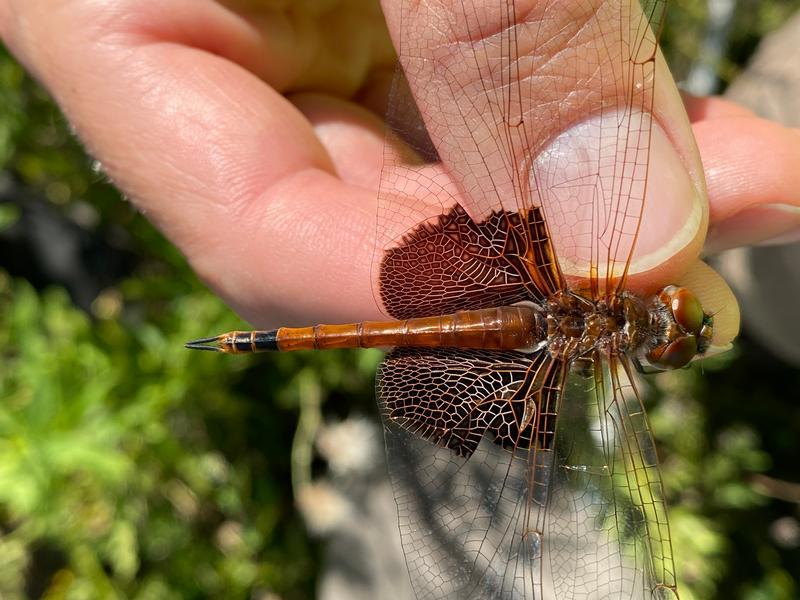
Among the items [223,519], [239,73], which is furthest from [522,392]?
[223,519]

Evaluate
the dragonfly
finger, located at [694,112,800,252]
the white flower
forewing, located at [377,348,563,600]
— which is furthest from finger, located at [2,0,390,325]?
the white flower

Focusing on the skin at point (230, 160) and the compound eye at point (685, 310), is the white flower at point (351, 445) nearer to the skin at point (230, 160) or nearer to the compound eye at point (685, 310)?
the skin at point (230, 160)

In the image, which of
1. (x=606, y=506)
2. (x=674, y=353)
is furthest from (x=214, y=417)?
(x=674, y=353)

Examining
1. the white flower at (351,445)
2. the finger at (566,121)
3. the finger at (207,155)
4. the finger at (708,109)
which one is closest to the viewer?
the finger at (566,121)

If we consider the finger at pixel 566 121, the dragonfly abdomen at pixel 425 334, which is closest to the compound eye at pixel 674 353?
the finger at pixel 566 121

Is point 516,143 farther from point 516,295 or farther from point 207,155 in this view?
point 207,155

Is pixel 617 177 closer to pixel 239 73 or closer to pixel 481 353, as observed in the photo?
pixel 481 353
